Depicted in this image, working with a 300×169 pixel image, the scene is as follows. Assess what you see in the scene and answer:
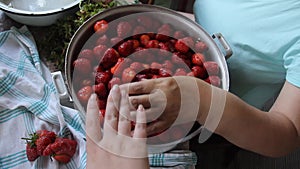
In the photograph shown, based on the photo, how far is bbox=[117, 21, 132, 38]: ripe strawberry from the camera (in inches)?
30.8

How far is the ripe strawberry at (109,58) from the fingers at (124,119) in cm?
18

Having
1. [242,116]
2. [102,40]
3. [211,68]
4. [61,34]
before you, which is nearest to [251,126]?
[242,116]

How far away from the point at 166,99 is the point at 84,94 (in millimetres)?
174

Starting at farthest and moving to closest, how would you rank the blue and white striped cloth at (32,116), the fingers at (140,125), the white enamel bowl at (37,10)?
1. the white enamel bowl at (37,10)
2. the blue and white striped cloth at (32,116)
3. the fingers at (140,125)

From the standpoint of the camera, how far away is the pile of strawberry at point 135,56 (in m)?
0.72

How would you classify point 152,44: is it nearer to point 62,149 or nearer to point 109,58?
point 109,58

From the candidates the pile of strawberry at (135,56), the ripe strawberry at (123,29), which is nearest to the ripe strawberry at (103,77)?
the pile of strawberry at (135,56)

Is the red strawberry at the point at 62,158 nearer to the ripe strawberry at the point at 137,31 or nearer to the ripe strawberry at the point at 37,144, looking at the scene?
the ripe strawberry at the point at 37,144

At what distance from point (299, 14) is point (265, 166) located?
2.52 feet

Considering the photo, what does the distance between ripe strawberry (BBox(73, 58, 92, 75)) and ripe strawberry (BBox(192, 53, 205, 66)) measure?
0.23 meters

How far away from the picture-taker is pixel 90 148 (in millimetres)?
613

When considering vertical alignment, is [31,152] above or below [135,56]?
below

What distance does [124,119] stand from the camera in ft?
1.90

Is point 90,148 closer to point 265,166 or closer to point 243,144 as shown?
point 243,144
